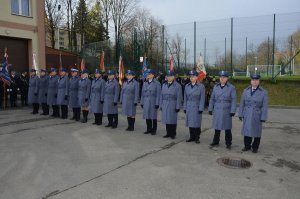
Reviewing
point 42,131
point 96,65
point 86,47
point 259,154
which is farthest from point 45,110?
point 86,47

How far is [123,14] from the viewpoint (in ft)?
167

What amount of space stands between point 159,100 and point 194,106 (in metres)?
1.33

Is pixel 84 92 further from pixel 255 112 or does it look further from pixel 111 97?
pixel 255 112

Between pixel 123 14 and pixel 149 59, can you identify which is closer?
pixel 149 59

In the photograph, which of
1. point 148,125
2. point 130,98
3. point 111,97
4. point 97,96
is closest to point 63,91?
point 97,96

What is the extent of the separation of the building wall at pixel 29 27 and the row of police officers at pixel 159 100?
7.39 m

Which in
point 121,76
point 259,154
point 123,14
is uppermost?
point 123,14

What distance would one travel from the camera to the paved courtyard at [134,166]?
5.47 metres

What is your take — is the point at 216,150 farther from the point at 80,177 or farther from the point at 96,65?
the point at 96,65

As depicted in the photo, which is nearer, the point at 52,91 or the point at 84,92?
the point at 84,92

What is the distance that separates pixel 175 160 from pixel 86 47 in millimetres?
24524

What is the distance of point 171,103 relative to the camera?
32.1ft

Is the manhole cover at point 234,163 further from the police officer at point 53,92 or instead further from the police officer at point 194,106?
the police officer at point 53,92

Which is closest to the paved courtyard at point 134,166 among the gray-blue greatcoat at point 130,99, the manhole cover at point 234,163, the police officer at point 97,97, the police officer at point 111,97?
the manhole cover at point 234,163
